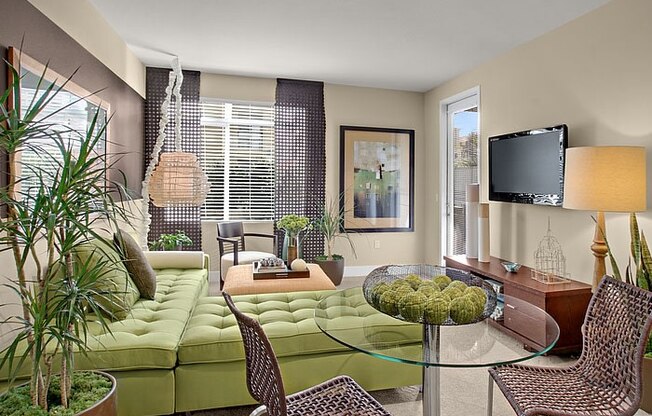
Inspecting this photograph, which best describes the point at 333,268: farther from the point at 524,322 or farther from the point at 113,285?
the point at 524,322

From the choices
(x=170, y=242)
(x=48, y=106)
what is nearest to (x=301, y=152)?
(x=170, y=242)

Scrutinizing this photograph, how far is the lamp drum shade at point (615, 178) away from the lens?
2.69 meters

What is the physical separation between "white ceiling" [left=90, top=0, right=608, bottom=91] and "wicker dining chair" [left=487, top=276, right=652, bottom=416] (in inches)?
94.8

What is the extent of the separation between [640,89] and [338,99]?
3473mm

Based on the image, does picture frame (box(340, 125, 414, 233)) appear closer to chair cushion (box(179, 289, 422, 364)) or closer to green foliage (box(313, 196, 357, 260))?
green foliage (box(313, 196, 357, 260))

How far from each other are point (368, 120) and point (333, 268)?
210cm

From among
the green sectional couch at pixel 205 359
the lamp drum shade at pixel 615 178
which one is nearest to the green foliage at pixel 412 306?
the green sectional couch at pixel 205 359

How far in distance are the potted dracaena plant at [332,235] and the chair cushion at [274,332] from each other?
2.64 meters

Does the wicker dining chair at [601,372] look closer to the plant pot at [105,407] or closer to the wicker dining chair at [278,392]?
the wicker dining chair at [278,392]

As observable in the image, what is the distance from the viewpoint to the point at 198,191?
4.48 m

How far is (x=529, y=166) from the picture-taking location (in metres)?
3.83

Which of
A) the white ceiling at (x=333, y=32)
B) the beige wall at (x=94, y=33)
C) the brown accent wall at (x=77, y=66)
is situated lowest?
the brown accent wall at (x=77, y=66)

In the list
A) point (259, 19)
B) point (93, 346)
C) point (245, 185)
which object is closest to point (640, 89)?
point (259, 19)

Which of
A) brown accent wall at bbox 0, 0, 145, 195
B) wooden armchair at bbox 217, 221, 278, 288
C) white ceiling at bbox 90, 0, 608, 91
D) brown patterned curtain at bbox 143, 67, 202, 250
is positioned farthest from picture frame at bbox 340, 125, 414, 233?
brown accent wall at bbox 0, 0, 145, 195
